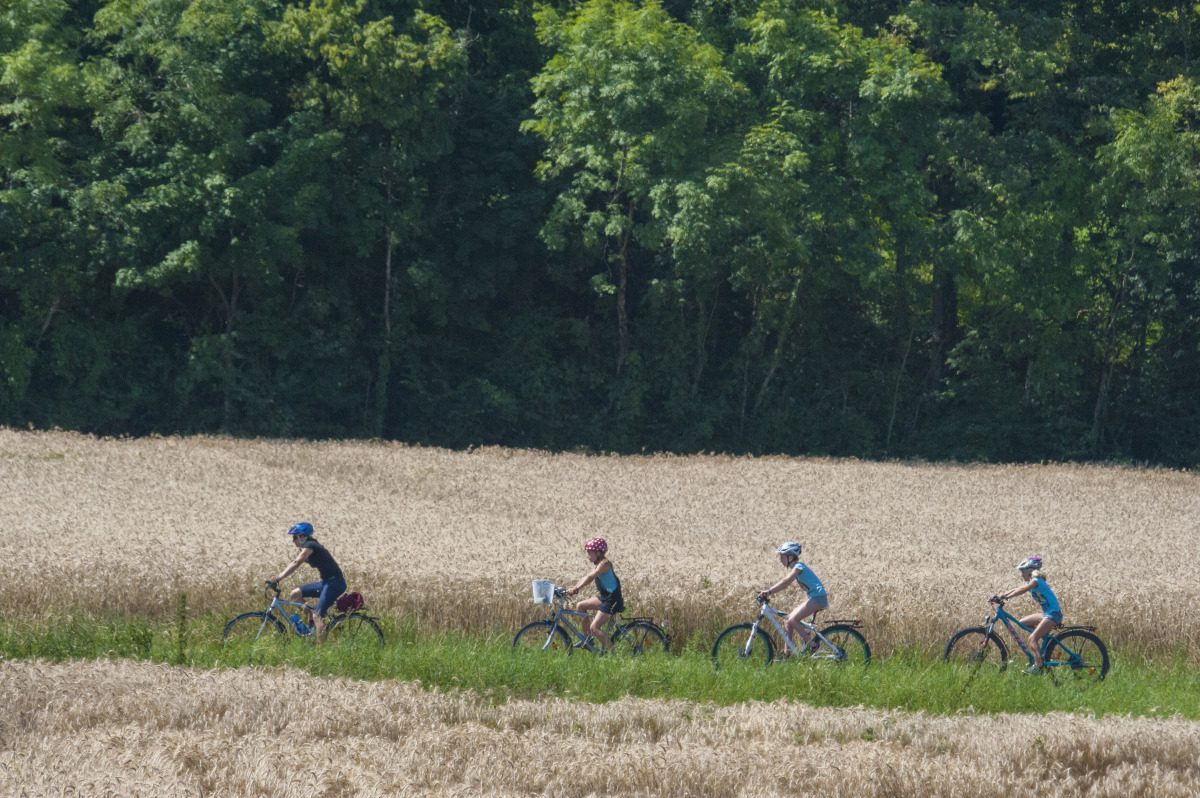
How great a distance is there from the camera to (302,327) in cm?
4359

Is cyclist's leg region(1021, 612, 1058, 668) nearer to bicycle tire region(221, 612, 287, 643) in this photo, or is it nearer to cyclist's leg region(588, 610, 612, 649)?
cyclist's leg region(588, 610, 612, 649)

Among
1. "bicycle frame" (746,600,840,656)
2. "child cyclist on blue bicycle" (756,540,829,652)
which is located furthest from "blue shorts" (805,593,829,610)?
"bicycle frame" (746,600,840,656)

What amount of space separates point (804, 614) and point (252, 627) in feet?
20.1

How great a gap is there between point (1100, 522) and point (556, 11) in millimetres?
24210

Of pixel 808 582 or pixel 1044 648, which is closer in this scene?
pixel 808 582

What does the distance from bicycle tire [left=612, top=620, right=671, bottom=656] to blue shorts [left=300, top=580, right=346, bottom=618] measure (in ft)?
10.2

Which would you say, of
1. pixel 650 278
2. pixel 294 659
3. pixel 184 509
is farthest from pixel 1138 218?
pixel 294 659

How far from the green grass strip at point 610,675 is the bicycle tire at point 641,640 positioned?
3.05 feet

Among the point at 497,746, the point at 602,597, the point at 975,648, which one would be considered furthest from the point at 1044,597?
the point at 497,746

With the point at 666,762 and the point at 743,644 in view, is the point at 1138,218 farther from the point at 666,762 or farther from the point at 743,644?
the point at 666,762

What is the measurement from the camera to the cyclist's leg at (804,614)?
55.9ft

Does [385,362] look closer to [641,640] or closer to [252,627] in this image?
[252,627]

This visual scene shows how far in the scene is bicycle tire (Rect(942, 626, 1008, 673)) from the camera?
681 inches

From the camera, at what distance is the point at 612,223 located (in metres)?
41.3
